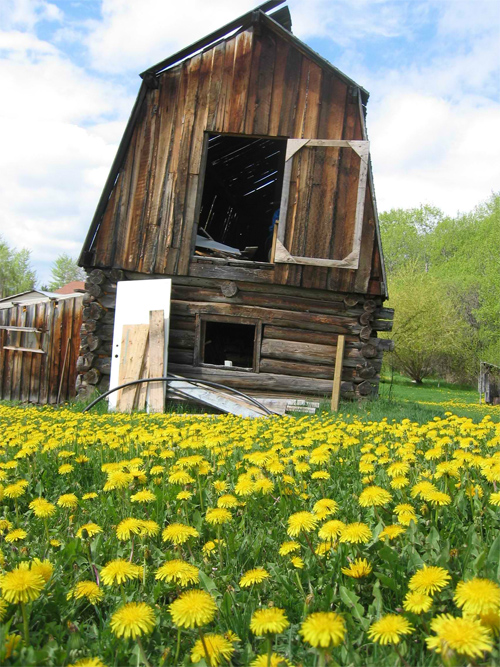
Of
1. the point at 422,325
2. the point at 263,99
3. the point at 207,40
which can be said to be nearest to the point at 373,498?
the point at 263,99

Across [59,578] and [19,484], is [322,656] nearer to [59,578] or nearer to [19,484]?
[59,578]

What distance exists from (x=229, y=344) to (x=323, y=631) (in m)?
13.4

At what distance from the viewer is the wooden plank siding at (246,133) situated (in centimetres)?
895

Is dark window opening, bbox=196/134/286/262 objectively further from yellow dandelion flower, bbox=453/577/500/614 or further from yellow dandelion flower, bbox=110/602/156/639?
yellow dandelion flower, bbox=453/577/500/614

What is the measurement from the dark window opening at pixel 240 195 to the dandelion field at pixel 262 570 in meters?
8.06

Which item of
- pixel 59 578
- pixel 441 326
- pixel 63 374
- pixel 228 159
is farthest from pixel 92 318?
pixel 441 326

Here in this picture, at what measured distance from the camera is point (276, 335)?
367 inches

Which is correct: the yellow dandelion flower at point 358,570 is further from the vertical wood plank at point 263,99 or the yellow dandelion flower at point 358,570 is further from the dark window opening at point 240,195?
the dark window opening at point 240,195

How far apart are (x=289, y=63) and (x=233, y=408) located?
610 centimetres

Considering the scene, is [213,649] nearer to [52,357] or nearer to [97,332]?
[97,332]

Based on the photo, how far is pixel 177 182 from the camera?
922 cm

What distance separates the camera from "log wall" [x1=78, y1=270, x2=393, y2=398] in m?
9.24

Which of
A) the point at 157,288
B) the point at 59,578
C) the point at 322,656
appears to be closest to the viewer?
the point at 322,656

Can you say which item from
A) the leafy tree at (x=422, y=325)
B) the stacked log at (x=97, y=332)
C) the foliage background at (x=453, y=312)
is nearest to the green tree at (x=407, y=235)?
the foliage background at (x=453, y=312)
